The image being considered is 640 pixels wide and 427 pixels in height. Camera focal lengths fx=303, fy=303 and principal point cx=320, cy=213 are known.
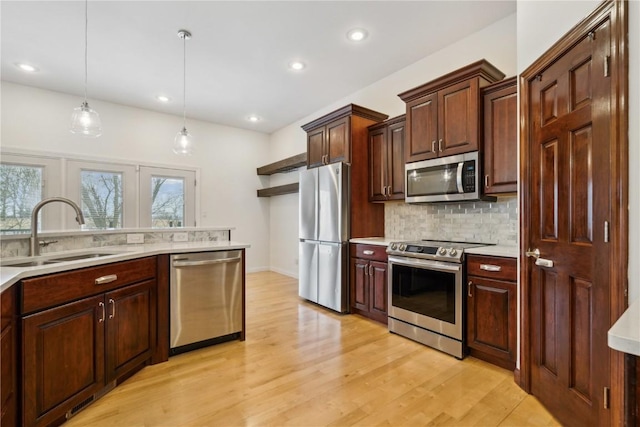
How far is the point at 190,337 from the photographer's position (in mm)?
2590

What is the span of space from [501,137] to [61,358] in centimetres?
344

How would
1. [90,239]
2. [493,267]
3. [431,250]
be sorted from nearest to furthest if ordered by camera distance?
[493,267], [90,239], [431,250]

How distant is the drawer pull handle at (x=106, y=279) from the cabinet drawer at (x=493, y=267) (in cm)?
265

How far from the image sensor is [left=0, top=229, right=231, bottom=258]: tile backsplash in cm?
200

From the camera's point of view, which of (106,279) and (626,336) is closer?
(626,336)

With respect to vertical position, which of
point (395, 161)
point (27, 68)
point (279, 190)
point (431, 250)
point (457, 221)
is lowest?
point (431, 250)

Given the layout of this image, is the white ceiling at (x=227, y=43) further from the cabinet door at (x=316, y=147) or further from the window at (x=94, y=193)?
the window at (x=94, y=193)

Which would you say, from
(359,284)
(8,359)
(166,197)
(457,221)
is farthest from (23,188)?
(457,221)

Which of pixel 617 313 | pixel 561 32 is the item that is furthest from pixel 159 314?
pixel 561 32

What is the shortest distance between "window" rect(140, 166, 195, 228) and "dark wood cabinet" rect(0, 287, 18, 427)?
3.95 metres

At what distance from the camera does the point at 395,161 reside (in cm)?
360

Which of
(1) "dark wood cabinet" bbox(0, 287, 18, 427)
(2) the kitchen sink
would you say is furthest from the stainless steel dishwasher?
(1) "dark wood cabinet" bbox(0, 287, 18, 427)

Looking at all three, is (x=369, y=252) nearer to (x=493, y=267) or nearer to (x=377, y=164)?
(x=377, y=164)

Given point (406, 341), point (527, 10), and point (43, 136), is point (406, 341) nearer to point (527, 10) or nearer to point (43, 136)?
point (527, 10)
